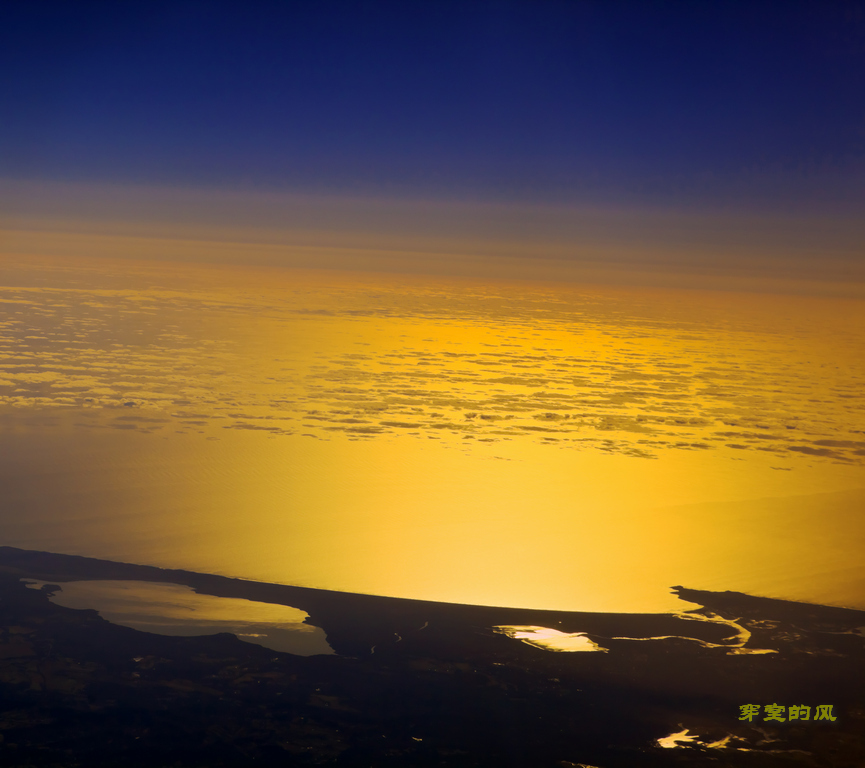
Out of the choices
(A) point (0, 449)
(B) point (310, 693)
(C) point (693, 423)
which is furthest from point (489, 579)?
(C) point (693, 423)

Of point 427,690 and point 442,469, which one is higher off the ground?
point 442,469

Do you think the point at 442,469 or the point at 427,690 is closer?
the point at 427,690

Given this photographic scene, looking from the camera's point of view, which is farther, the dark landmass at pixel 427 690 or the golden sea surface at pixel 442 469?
the golden sea surface at pixel 442 469

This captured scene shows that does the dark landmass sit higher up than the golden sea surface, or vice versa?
the golden sea surface

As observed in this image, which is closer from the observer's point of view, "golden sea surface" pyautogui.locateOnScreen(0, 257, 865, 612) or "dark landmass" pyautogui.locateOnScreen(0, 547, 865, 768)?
"dark landmass" pyautogui.locateOnScreen(0, 547, 865, 768)

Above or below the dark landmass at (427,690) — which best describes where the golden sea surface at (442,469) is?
above
